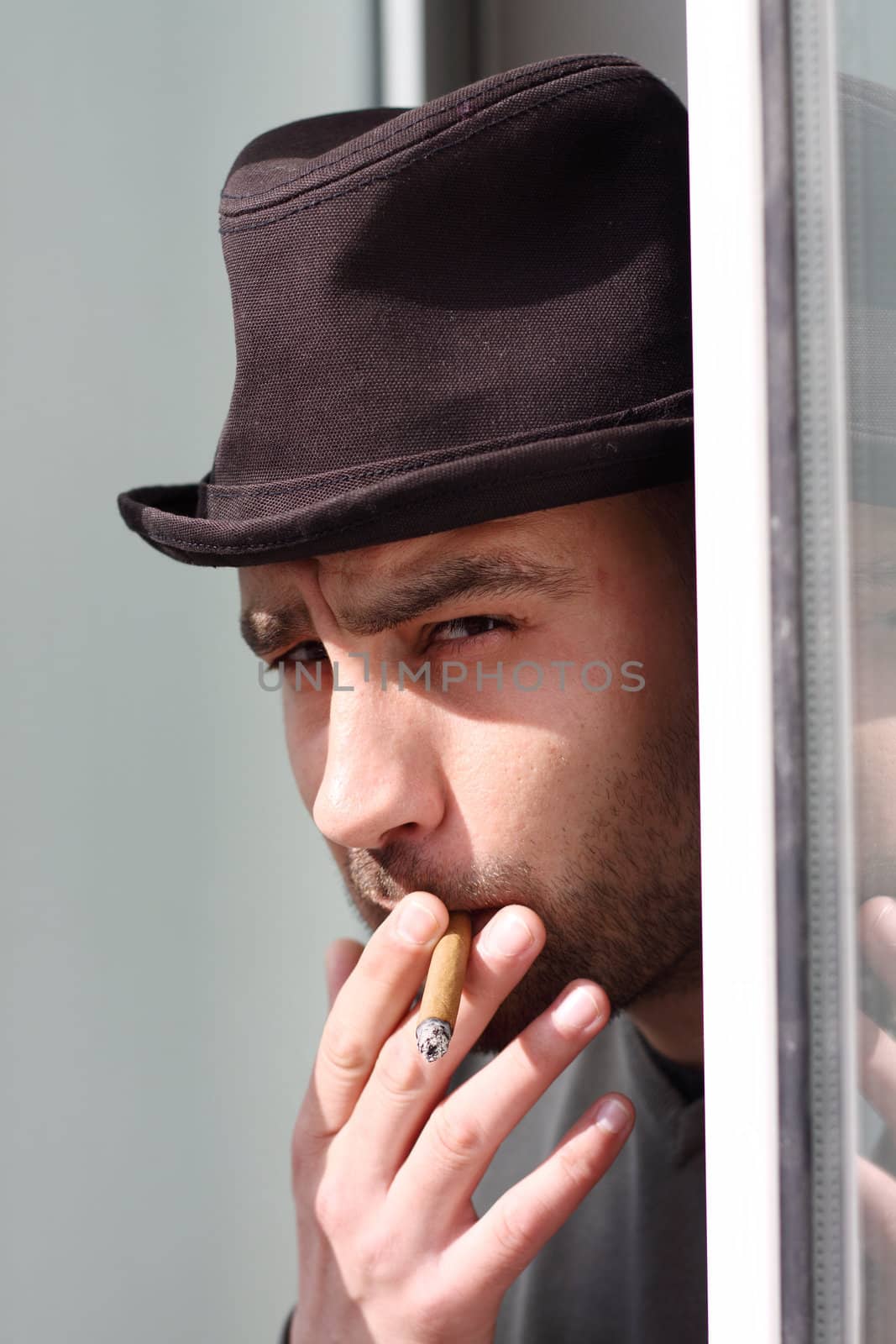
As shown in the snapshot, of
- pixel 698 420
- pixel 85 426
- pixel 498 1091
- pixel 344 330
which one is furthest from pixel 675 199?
pixel 85 426

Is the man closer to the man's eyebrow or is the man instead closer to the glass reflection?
the man's eyebrow

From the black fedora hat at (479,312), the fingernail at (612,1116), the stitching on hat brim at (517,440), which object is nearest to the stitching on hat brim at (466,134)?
the black fedora hat at (479,312)

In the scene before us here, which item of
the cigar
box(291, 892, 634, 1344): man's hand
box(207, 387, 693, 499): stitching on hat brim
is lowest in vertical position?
box(291, 892, 634, 1344): man's hand

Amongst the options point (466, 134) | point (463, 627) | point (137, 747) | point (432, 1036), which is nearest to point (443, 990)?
point (432, 1036)

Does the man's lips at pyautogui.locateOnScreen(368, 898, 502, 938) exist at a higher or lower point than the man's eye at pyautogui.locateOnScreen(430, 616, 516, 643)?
lower

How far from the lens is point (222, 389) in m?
1.68

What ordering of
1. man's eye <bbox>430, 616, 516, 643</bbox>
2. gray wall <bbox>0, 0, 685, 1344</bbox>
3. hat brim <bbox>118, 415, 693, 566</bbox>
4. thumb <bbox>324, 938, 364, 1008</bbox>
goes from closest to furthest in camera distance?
hat brim <bbox>118, 415, 693, 566</bbox> < man's eye <bbox>430, 616, 516, 643</bbox> < thumb <bbox>324, 938, 364, 1008</bbox> < gray wall <bbox>0, 0, 685, 1344</bbox>

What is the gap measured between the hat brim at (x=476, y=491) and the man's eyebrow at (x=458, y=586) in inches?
1.7

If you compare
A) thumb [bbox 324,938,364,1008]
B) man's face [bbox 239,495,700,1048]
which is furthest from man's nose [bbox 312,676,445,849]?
thumb [bbox 324,938,364,1008]

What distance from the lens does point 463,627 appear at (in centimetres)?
102

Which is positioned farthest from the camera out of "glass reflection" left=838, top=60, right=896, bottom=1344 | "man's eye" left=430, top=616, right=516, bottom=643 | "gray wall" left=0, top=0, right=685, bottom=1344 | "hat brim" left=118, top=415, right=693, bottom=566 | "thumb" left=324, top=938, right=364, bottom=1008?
"gray wall" left=0, top=0, right=685, bottom=1344

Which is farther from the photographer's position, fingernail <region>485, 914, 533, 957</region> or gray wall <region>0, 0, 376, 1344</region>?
gray wall <region>0, 0, 376, 1344</region>

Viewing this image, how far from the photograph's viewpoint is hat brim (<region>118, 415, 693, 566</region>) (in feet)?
2.96

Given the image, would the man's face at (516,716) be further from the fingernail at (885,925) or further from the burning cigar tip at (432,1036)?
the fingernail at (885,925)
